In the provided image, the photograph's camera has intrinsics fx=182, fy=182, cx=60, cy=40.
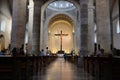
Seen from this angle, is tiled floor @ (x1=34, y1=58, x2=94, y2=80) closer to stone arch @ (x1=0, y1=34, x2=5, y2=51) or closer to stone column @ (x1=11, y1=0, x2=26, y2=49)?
stone column @ (x1=11, y1=0, x2=26, y2=49)

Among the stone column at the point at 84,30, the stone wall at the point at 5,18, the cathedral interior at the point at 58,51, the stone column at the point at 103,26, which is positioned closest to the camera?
the cathedral interior at the point at 58,51

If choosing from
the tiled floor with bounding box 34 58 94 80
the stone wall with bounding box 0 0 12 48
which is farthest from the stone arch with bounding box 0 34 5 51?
the tiled floor with bounding box 34 58 94 80

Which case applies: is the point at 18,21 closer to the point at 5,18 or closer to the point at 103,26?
the point at 103,26

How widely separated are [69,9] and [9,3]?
Result: 52.9 feet

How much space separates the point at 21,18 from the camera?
13.4 m

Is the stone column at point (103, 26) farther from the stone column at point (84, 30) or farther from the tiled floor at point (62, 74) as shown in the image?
the tiled floor at point (62, 74)

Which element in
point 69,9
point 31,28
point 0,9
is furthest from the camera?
point 69,9

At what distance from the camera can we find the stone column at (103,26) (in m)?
13.4

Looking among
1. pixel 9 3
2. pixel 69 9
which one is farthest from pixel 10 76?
pixel 69 9

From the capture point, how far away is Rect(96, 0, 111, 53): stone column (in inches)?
528

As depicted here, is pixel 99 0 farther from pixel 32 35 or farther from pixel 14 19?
pixel 32 35

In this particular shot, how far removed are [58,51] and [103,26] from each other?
103 ft

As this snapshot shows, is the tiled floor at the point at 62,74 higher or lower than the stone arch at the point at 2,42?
lower

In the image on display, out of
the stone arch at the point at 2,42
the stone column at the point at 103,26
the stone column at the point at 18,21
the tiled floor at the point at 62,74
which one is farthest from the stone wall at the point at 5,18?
the tiled floor at the point at 62,74
